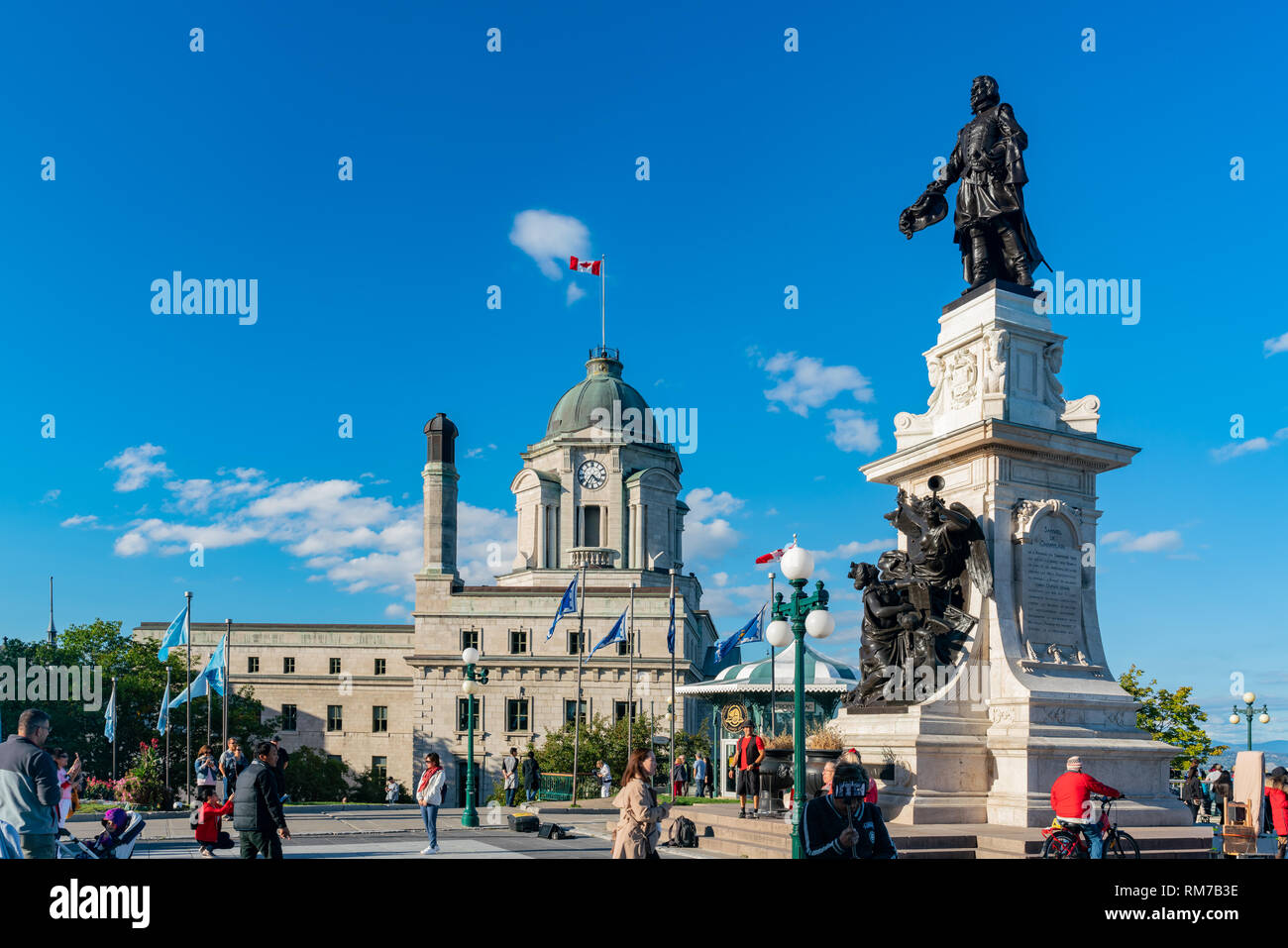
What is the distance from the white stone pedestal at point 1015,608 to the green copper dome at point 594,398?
66.3 metres

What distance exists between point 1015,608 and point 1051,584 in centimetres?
74

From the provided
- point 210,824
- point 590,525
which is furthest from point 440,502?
point 210,824

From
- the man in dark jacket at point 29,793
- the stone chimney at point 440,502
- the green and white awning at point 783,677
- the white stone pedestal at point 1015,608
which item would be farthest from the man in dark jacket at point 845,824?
the stone chimney at point 440,502

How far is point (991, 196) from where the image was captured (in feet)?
63.5

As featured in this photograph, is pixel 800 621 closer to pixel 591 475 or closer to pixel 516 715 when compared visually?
pixel 516 715

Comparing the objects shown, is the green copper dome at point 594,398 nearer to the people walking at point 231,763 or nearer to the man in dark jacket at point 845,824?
the people walking at point 231,763

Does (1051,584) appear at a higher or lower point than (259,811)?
higher

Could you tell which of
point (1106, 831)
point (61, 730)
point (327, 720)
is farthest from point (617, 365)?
point (1106, 831)

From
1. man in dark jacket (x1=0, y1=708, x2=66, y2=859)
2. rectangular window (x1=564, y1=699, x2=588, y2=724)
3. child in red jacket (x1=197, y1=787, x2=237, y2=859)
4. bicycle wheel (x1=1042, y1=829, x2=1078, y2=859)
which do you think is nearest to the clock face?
rectangular window (x1=564, y1=699, x2=588, y2=724)

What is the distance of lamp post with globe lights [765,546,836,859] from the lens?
13.2 m

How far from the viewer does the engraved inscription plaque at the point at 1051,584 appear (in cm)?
1766
